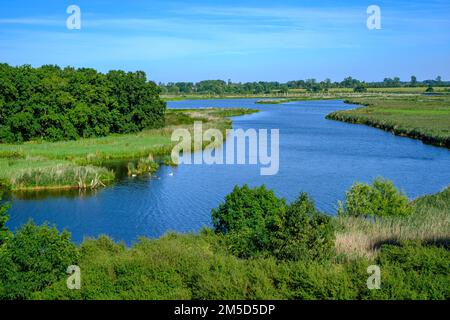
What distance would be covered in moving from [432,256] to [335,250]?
2536 millimetres

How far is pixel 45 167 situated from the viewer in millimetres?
32781

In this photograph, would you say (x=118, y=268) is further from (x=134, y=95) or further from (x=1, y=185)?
(x=134, y=95)

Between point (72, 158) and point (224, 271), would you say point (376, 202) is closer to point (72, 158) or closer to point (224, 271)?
point (224, 271)

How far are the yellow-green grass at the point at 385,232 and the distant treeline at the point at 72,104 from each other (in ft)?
133

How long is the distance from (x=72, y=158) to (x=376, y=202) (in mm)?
25770

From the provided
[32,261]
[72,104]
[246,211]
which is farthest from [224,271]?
[72,104]

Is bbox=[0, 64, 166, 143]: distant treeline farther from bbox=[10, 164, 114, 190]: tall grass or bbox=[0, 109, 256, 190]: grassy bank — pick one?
bbox=[10, 164, 114, 190]: tall grass

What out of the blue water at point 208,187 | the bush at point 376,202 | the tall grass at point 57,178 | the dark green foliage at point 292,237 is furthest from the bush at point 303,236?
the tall grass at point 57,178

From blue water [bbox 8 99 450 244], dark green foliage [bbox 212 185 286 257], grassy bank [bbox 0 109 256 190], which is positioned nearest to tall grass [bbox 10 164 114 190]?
grassy bank [bbox 0 109 256 190]

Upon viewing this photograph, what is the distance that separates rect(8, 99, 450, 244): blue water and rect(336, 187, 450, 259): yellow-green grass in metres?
8.34

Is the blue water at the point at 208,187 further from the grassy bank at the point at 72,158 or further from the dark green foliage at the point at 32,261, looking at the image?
the dark green foliage at the point at 32,261

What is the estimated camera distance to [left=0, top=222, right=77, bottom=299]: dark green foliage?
11.5m

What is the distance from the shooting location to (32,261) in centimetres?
1195
